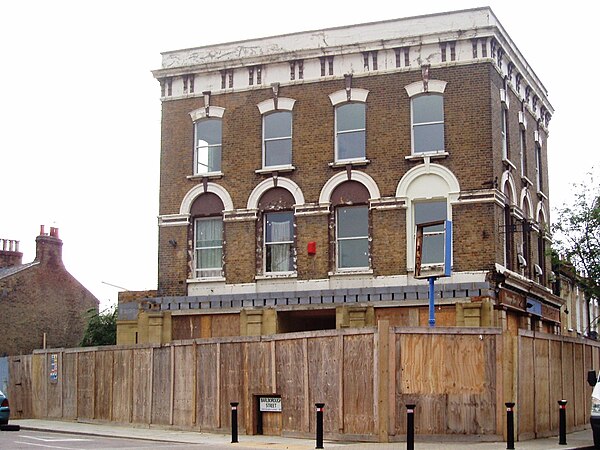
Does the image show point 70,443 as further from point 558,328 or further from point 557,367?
point 558,328

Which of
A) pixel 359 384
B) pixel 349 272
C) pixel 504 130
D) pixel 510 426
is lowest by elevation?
pixel 510 426

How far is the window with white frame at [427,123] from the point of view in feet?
91.4

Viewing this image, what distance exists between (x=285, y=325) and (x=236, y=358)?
631 centimetres

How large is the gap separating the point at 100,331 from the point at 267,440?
1207 inches

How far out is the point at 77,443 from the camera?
19.9 meters

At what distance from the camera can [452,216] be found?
89.4 ft

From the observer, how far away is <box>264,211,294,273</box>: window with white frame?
96.3 ft

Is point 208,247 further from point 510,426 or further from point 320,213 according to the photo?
point 510,426

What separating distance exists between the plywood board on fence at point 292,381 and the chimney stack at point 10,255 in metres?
32.4

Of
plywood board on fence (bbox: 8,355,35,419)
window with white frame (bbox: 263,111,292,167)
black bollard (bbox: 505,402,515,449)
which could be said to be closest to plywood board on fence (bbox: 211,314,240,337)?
window with white frame (bbox: 263,111,292,167)

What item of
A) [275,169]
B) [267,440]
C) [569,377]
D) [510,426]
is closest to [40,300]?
[275,169]

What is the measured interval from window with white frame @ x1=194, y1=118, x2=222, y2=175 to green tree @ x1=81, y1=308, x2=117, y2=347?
19712 millimetres

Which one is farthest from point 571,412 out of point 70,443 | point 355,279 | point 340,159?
point 70,443

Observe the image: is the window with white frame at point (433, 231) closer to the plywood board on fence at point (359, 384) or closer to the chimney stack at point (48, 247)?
the plywood board on fence at point (359, 384)
